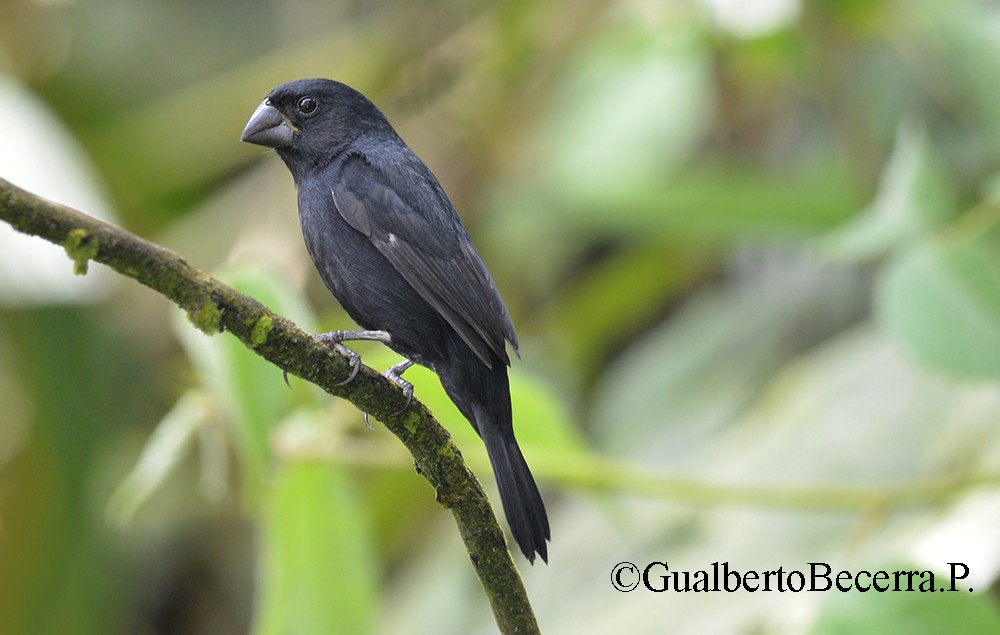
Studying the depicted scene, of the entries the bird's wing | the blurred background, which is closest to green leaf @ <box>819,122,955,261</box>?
the blurred background

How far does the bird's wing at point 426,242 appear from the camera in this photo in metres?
1.92

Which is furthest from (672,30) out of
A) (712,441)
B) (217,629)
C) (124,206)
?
(217,629)

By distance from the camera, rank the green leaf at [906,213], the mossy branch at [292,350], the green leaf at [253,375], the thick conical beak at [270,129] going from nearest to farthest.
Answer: the mossy branch at [292,350] → the green leaf at [253,375] → the thick conical beak at [270,129] → the green leaf at [906,213]

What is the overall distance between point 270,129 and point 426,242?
48 cm

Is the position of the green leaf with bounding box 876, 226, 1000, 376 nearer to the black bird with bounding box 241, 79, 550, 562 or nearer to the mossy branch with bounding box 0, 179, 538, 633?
the black bird with bounding box 241, 79, 550, 562

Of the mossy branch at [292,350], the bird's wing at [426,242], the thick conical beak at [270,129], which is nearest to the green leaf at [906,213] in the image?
the bird's wing at [426,242]

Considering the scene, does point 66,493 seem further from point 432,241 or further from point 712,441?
point 432,241

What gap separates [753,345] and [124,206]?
2.94 meters

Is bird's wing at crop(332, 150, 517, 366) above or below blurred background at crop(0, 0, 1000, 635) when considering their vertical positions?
below

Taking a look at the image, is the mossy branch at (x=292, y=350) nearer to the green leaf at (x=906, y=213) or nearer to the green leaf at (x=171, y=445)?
the green leaf at (x=171, y=445)

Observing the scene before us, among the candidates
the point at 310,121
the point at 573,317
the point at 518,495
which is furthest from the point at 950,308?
the point at 573,317

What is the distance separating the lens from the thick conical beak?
2246mm

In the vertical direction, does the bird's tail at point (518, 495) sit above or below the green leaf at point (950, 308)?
below

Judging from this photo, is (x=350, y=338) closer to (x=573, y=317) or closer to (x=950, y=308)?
(x=950, y=308)
